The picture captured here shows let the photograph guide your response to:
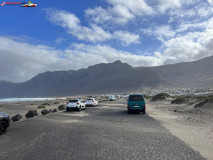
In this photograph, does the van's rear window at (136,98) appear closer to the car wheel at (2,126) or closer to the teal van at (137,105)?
the teal van at (137,105)

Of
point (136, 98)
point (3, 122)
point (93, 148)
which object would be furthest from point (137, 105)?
point (93, 148)

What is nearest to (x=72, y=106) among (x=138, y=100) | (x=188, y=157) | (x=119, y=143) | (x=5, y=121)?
(x=138, y=100)

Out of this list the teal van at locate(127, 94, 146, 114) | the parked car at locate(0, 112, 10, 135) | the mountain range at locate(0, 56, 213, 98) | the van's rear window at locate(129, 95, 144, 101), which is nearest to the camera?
the parked car at locate(0, 112, 10, 135)

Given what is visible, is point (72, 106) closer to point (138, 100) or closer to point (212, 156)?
point (138, 100)

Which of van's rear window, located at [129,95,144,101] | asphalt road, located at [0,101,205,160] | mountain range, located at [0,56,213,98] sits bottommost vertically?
asphalt road, located at [0,101,205,160]

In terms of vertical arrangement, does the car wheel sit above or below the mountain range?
below

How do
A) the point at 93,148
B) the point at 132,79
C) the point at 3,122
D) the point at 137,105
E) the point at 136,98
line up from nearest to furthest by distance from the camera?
the point at 93,148, the point at 3,122, the point at 137,105, the point at 136,98, the point at 132,79

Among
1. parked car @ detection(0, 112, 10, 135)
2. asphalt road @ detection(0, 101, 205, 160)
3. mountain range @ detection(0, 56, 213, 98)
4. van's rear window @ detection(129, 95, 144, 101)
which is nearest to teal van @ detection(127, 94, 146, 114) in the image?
van's rear window @ detection(129, 95, 144, 101)

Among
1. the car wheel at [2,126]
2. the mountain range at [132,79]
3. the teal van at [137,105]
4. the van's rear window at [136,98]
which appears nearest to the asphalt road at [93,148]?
the car wheel at [2,126]

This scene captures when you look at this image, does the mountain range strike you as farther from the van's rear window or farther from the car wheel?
the car wheel

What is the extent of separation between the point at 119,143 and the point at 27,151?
3.25 meters

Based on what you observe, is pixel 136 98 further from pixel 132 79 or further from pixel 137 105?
pixel 132 79

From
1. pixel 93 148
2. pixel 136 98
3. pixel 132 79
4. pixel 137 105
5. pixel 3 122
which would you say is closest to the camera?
pixel 93 148

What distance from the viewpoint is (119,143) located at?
728 centimetres
